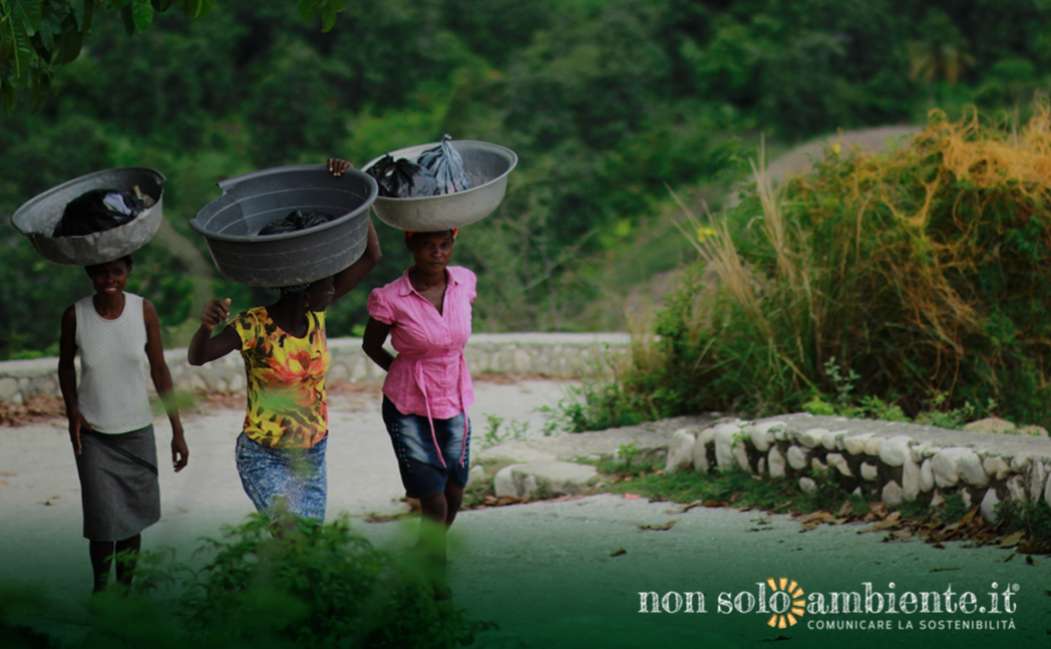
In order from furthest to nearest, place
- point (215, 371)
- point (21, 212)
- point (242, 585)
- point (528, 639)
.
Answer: point (215, 371) → point (21, 212) → point (528, 639) → point (242, 585)

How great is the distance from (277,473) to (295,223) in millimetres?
917

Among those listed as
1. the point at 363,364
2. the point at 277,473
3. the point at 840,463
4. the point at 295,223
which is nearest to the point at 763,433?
the point at 840,463

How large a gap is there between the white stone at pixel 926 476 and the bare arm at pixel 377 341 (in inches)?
106

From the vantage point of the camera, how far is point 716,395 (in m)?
10.0

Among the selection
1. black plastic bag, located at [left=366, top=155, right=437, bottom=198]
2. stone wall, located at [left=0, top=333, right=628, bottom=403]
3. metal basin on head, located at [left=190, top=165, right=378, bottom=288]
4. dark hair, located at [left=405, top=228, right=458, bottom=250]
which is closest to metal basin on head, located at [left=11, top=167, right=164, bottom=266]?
metal basin on head, located at [left=190, top=165, right=378, bottom=288]

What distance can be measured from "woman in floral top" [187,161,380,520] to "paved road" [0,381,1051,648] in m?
0.66

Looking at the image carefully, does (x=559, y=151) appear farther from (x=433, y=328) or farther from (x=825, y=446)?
(x=433, y=328)

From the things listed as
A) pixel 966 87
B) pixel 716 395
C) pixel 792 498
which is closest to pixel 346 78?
pixel 966 87

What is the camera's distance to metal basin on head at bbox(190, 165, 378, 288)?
5215mm

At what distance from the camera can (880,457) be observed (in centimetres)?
748

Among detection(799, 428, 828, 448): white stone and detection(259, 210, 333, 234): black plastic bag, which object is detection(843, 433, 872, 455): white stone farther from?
detection(259, 210, 333, 234): black plastic bag

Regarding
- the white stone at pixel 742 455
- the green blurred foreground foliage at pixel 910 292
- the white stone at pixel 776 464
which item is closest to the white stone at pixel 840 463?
the white stone at pixel 776 464

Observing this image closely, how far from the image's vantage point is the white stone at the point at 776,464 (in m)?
7.98

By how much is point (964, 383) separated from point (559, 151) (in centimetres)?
1980
